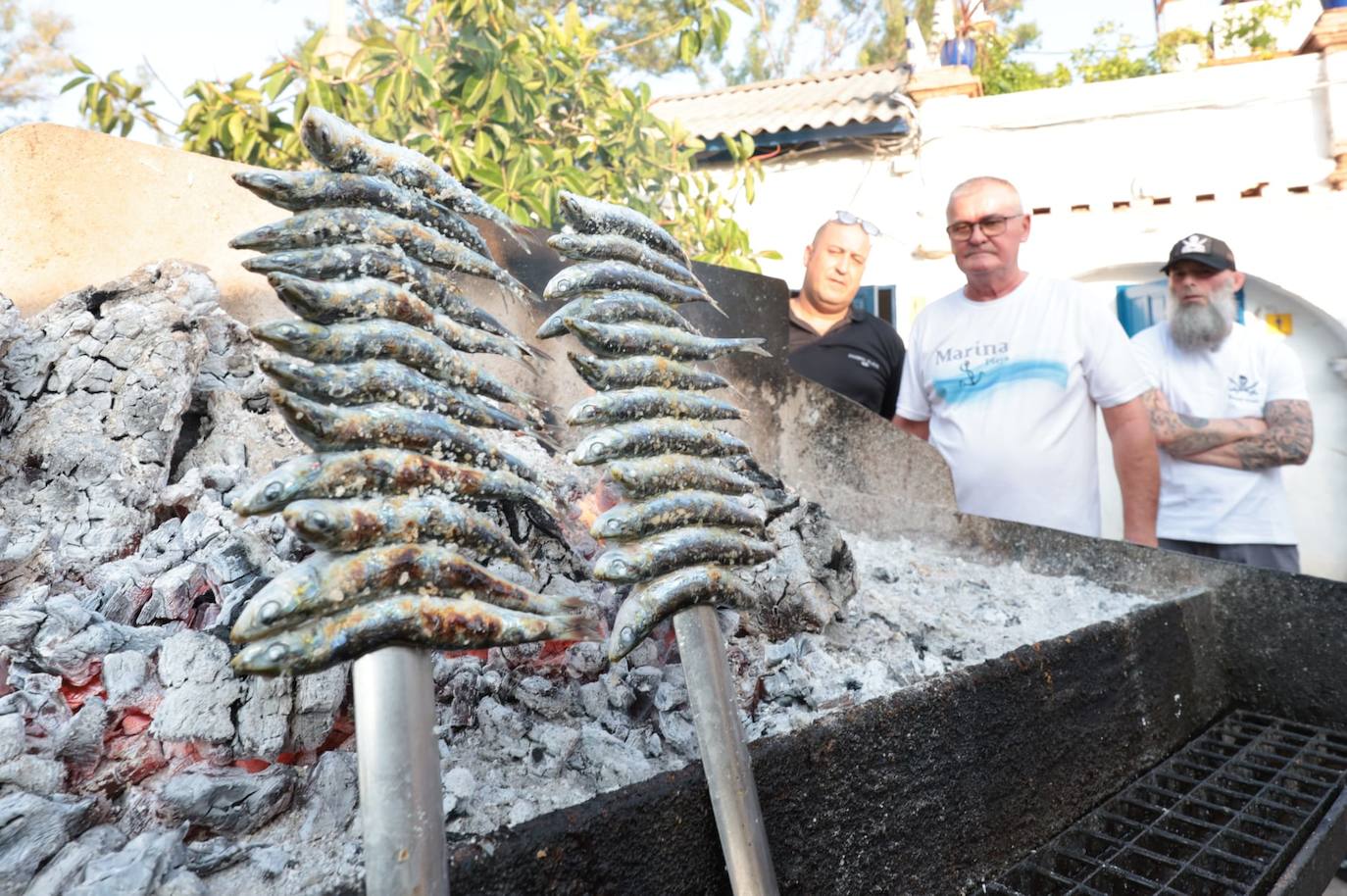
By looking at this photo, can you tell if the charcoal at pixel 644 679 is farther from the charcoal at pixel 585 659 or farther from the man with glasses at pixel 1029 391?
the man with glasses at pixel 1029 391

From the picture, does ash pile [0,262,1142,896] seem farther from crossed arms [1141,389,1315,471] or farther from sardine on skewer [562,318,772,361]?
crossed arms [1141,389,1315,471]

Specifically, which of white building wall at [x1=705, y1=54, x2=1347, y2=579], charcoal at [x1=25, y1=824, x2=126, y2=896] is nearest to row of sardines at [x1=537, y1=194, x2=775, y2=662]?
charcoal at [x1=25, y1=824, x2=126, y2=896]

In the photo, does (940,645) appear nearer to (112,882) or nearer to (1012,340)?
(112,882)

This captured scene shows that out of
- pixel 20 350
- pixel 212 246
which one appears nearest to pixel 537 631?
pixel 20 350

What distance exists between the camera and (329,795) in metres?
1.14

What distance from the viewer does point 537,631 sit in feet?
3.45

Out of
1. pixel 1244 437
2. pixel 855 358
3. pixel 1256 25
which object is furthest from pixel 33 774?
pixel 1256 25

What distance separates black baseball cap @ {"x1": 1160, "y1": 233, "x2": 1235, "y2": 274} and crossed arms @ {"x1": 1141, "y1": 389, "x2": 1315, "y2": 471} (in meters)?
0.76

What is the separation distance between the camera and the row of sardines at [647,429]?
48.4 inches

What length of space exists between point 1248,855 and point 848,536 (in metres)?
1.34

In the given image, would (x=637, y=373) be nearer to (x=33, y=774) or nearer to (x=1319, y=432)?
(x=33, y=774)

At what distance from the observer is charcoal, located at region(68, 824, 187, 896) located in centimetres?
91

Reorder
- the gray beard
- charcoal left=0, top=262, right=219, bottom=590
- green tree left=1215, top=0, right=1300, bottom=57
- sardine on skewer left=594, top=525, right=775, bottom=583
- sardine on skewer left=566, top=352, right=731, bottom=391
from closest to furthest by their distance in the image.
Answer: sardine on skewer left=594, top=525, right=775, bottom=583 → sardine on skewer left=566, top=352, right=731, bottom=391 → charcoal left=0, top=262, right=219, bottom=590 → the gray beard → green tree left=1215, top=0, right=1300, bottom=57

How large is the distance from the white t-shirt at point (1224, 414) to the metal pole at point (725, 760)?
367cm
